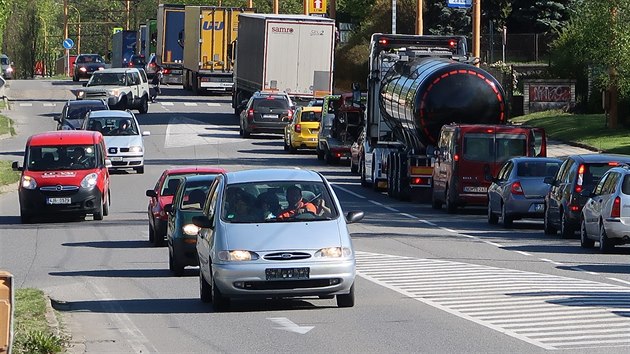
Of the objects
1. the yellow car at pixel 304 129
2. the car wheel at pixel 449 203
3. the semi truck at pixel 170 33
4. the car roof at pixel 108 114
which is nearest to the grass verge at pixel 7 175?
the car roof at pixel 108 114

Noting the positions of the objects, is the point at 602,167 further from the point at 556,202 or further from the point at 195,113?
the point at 195,113

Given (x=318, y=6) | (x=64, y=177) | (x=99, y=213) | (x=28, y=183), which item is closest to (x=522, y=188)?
(x=99, y=213)

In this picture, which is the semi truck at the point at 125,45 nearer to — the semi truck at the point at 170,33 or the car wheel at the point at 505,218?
the semi truck at the point at 170,33

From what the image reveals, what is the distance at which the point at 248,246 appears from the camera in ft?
54.4

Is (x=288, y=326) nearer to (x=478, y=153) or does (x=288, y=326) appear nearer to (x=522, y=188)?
(x=522, y=188)

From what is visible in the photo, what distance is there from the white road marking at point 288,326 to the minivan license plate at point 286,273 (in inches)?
17.8

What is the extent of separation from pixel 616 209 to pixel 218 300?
10.0 meters

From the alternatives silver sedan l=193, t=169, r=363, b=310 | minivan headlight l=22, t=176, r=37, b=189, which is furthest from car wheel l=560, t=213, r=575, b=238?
silver sedan l=193, t=169, r=363, b=310

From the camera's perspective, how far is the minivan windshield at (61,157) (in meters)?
33.3

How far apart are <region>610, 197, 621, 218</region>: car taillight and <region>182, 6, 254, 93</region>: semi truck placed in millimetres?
49778

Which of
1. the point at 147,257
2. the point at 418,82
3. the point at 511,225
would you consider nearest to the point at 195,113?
the point at 418,82

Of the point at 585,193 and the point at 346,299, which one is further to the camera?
the point at 585,193

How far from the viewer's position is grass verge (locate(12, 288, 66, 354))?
1363 centimetres

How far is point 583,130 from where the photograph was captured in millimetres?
52688
